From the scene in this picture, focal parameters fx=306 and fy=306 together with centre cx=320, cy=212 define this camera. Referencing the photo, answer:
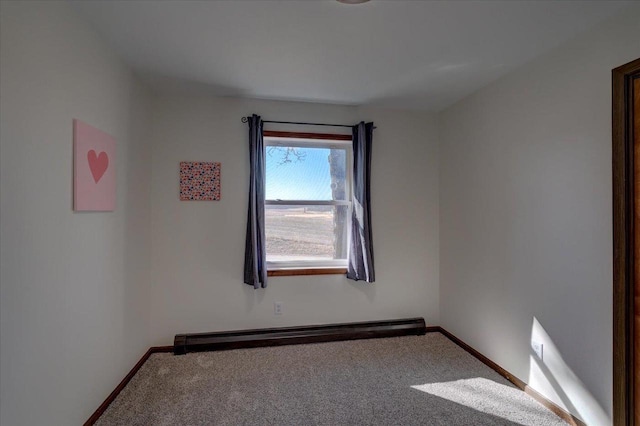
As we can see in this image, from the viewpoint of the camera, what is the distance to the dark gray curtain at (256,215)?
2.75 metres

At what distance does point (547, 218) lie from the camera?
6.57ft

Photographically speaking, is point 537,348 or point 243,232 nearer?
point 537,348

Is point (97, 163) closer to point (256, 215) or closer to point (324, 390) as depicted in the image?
point (256, 215)

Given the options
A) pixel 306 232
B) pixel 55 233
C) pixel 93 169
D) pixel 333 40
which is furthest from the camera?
pixel 306 232

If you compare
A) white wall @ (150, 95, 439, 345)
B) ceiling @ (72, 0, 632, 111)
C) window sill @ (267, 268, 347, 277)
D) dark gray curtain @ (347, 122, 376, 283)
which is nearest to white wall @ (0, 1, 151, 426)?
ceiling @ (72, 0, 632, 111)

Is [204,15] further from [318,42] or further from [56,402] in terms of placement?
[56,402]

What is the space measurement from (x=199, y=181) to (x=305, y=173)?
99cm

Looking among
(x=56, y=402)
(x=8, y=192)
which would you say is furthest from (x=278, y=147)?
(x=56, y=402)

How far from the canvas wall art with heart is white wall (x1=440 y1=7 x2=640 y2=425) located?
280 cm

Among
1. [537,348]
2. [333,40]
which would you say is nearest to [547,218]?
[537,348]

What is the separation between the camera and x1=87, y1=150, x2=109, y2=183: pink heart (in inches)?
70.0

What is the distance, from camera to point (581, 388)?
1.77m

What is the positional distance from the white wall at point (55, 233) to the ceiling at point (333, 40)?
337 millimetres

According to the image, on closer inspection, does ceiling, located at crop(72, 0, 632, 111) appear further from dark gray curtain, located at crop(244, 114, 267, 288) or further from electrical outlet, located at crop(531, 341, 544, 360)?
electrical outlet, located at crop(531, 341, 544, 360)
